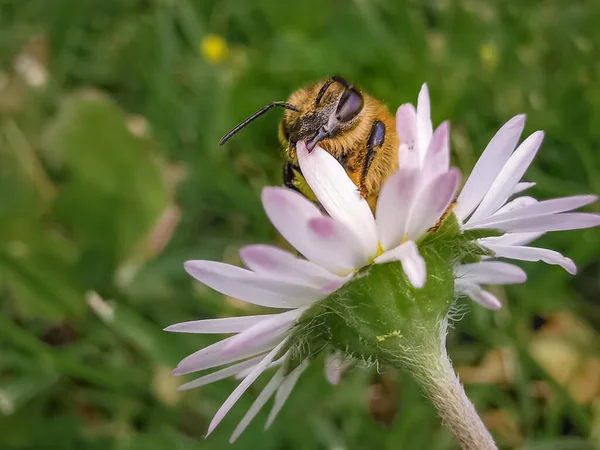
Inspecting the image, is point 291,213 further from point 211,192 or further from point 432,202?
point 211,192

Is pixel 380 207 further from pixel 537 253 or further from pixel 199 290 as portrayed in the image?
pixel 199 290

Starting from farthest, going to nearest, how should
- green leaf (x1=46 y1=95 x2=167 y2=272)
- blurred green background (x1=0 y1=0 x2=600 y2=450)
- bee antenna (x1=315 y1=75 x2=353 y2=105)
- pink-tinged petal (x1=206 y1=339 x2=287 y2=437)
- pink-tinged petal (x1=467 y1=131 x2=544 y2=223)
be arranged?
1. green leaf (x1=46 y1=95 x2=167 y2=272)
2. blurred green background (x1=0 y1=0 x2=600 y2=450)
3. bee antenna (x1=315 y1=75 x2=353 y2=105)
4. pink-tinged petal (x1=467 y1=131 x2=544 y2=223)
5. pink-tinged petal (x1=206 y1=339 x2=287 y2=437)

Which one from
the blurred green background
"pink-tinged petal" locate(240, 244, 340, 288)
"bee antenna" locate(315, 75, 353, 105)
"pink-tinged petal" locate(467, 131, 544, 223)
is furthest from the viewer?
the blurred green background

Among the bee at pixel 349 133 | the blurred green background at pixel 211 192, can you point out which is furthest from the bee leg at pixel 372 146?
the blurred green background at pixel 211 192

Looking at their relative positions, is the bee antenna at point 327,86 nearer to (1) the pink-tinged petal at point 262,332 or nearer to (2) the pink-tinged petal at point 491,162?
(2) the pink-tinged petal at point 491,162

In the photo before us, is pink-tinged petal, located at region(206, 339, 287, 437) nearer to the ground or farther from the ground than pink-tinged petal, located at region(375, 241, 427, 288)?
nearer to the ground

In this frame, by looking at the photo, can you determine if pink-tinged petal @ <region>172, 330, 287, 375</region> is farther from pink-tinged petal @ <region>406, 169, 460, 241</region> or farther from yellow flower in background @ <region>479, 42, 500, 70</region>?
yellow flower in background @ <region>479, 42, 500, 70</region>

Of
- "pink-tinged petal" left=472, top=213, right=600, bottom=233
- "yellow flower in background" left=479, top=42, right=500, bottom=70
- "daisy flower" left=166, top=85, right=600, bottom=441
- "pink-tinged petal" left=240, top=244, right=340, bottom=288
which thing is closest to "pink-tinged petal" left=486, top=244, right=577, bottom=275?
"daisy flower" left=166, top=85, right=600, bottom=441
